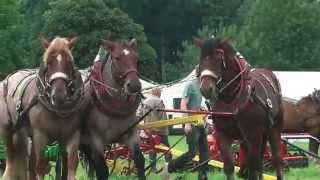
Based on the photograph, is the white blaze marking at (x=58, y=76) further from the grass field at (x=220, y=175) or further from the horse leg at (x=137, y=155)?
the grass field at (x=220, y=175)

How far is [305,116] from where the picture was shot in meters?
19.1

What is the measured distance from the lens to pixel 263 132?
10.5 meters

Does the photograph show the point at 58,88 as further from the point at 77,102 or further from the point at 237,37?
the point at 237,37

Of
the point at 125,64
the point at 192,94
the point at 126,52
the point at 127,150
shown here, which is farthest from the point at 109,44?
the point at 127,150

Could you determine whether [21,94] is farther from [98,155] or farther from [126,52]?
[126,52]

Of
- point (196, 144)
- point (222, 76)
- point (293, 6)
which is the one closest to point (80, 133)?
point (222, 76)

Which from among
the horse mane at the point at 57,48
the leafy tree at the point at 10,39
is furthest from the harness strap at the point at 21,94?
the leafy tree at the point at 10,39

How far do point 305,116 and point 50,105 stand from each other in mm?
10408

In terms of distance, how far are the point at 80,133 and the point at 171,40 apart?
60.1 metres

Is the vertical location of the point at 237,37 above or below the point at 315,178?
above

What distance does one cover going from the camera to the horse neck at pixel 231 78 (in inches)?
403

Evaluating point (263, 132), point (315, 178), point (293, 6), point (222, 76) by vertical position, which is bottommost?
point (315, 178)

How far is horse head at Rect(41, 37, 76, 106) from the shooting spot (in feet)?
30.6

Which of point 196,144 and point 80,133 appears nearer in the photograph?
point 80,133
